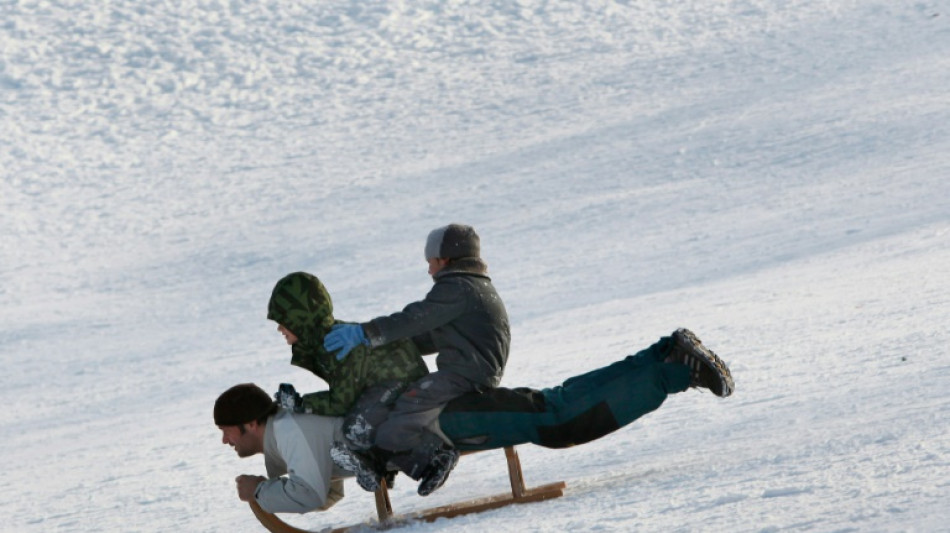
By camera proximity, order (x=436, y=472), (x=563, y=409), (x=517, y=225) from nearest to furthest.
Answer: (x=436, y=472), (x=563, y=409), (x=517, y=225)

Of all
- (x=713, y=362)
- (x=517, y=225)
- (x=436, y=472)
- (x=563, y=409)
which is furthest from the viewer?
(x=517, y=225)

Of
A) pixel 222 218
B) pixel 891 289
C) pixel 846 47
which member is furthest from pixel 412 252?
pixel 846 47

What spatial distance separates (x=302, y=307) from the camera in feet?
14.5

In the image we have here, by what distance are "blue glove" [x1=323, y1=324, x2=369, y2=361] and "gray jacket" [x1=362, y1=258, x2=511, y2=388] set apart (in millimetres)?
30

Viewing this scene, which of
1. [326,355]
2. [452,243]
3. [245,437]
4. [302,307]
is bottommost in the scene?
[245,437]

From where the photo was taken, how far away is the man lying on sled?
4.39 metres

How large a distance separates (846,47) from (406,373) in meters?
16.5

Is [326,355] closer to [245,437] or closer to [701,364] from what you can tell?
[245,437]

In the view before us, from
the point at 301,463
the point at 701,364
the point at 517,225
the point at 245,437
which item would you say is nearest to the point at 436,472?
the point at 301,463

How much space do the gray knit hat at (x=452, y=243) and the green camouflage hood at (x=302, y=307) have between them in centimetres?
37

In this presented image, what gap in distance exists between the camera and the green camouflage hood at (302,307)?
4.43 meters

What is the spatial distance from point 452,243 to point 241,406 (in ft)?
2.77

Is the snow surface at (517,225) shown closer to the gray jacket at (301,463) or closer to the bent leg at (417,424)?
the bent leg at (417,424)

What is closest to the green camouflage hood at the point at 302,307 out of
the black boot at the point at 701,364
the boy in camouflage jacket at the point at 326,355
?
the boy in camouflage jacket at the point at 326,355
